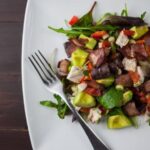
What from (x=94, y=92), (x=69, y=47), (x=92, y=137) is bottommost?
(x=92, y=137)

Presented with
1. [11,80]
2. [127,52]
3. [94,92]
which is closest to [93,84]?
[94,92]

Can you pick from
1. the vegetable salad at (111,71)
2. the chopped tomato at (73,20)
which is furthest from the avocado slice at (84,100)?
the chopped tomato at (73,20)

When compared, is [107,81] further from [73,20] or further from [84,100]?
[73,20]

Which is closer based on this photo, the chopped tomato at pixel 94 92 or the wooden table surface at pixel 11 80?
the chopped tomato at pixel 94 92

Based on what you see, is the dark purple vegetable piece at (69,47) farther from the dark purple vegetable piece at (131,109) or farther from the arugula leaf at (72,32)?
the dark purple vegetable piece at (131,109)

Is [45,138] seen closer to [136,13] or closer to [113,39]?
[113,39]

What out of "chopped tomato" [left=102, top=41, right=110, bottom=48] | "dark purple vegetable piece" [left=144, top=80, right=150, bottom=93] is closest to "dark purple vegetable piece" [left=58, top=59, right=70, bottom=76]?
"chopped tomato" [left=102, top=41, right=110, bottom=48]

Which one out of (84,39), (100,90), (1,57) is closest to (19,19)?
(1,57)
